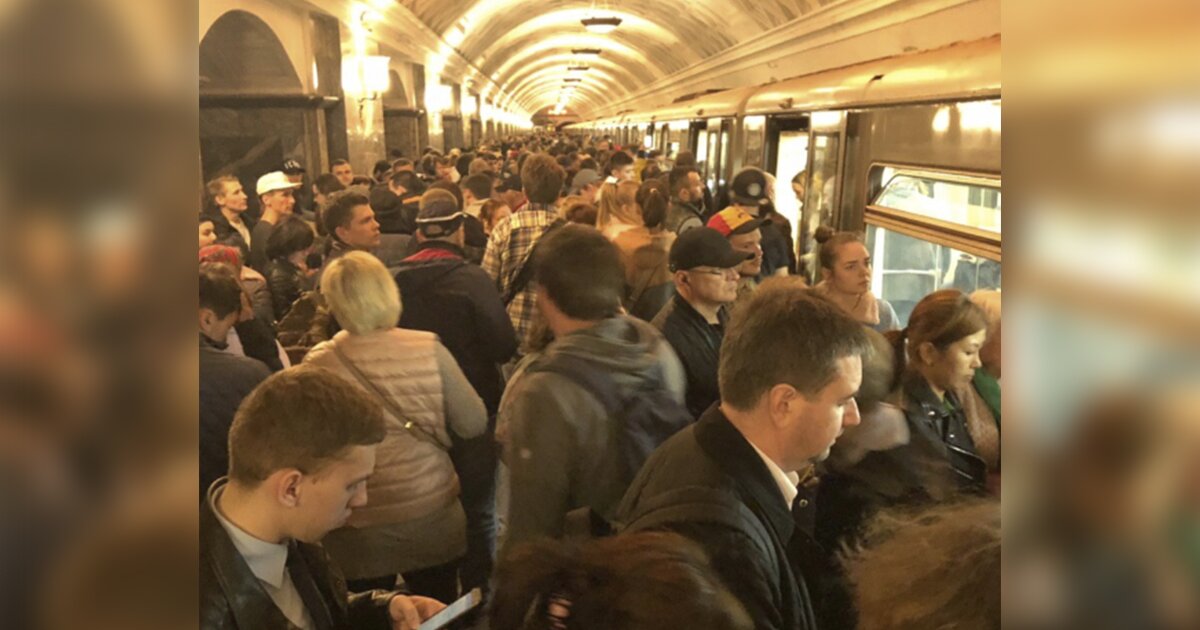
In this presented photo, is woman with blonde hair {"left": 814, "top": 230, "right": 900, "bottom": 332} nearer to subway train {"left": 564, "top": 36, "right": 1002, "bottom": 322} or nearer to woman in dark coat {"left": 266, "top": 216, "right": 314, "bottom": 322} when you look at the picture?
subway train {"left": 564, "top": 36, "right": 1002, "bottom": 322}

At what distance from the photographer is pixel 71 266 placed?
2.28ft

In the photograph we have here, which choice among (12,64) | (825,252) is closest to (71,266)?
(12,64)

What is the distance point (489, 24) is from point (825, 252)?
13.6 ft

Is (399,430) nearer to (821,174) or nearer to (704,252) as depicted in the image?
(704,252)

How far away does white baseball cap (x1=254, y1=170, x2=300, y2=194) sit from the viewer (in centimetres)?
132

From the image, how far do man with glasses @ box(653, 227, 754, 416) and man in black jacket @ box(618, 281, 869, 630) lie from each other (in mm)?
83

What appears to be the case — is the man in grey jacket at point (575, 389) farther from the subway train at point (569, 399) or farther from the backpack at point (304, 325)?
the backpack at point (304, 325)

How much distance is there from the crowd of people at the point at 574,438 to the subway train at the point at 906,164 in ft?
0.47

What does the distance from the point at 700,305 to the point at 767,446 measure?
1.40 ft

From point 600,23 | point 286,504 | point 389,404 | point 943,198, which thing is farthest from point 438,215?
point 943,198

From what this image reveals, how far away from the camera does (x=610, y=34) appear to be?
10.8ft

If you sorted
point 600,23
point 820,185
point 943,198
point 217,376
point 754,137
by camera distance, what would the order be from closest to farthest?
point 217,376 → point 943,198 → point 600,23 → point 820,185 → point 754,137

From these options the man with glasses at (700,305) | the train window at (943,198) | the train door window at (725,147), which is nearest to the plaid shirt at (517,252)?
the man with glasses at (700,305)

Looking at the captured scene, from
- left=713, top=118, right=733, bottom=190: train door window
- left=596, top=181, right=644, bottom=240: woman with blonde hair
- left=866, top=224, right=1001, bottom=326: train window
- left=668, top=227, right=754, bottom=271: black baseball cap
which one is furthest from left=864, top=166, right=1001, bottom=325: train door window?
left=713, top=118, right=733, bottom=190: train door window
